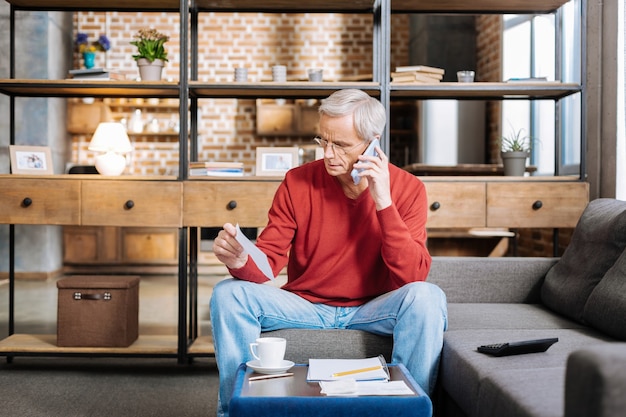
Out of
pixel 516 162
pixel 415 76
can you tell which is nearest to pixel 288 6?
pixel 415 76

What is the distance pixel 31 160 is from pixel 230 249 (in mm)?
1843

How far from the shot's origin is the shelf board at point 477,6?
3592 millimetres

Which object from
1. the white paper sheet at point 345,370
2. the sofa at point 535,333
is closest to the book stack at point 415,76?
the sofa at point 535,333

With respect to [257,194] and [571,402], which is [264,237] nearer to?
[257,194]

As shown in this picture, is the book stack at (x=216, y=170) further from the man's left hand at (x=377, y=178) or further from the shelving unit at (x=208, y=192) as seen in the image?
the man's left hand at (x=377, y=178)

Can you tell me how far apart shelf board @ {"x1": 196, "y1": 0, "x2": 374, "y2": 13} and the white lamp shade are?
2.54 feet

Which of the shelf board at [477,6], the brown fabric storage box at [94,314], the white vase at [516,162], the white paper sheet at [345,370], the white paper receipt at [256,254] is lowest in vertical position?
the brown fabric storage box at [94,314]

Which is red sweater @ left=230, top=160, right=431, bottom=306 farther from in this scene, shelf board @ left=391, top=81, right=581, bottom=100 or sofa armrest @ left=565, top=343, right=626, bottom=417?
sofa armrest @ left=565, top=343, right=626, bottom=417

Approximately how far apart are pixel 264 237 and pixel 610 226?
1202 mm

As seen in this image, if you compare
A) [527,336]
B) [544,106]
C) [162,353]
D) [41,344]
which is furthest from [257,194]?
[544,106]

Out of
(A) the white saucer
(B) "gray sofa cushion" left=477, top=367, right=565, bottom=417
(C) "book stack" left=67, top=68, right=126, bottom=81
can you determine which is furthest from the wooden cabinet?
(B) "gray sofa cushion" left=477, top=367, right=565, bottom=417

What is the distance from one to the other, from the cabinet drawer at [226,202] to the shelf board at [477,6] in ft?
3.87

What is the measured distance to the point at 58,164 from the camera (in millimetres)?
7551

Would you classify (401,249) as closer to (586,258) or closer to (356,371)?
(356,371)
